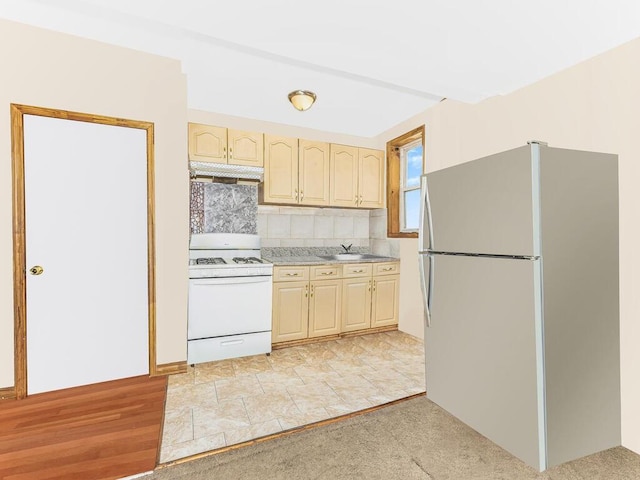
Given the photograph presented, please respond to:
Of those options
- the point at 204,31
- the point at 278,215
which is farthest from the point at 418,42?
the point at 278,215

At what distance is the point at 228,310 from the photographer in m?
3.07

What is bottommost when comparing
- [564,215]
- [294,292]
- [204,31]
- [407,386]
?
[407,386]

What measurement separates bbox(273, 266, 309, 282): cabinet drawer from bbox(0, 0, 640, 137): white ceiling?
172 cm

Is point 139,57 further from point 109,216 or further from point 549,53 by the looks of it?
point 549,53

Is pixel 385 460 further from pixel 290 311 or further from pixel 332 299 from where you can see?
pixel 332 299

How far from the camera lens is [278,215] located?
159 inches

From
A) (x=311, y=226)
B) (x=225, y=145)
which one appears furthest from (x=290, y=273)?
(x=225, y=145)

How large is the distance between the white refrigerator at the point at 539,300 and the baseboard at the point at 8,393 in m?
3.04

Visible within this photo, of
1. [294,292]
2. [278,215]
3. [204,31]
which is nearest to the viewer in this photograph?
[204,31]

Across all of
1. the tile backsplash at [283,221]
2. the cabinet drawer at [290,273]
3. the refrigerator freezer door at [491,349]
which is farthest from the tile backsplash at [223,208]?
the refrigerator freezer door at [491,349]

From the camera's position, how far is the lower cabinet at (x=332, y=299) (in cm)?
340

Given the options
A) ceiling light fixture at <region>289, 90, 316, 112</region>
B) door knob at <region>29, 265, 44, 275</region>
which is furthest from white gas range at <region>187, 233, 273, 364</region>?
ceiling light fixture at <region>289, 90, 316, 112</region>

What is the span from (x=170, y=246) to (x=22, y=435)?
147 centimetres

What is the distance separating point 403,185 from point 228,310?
2.63 m
